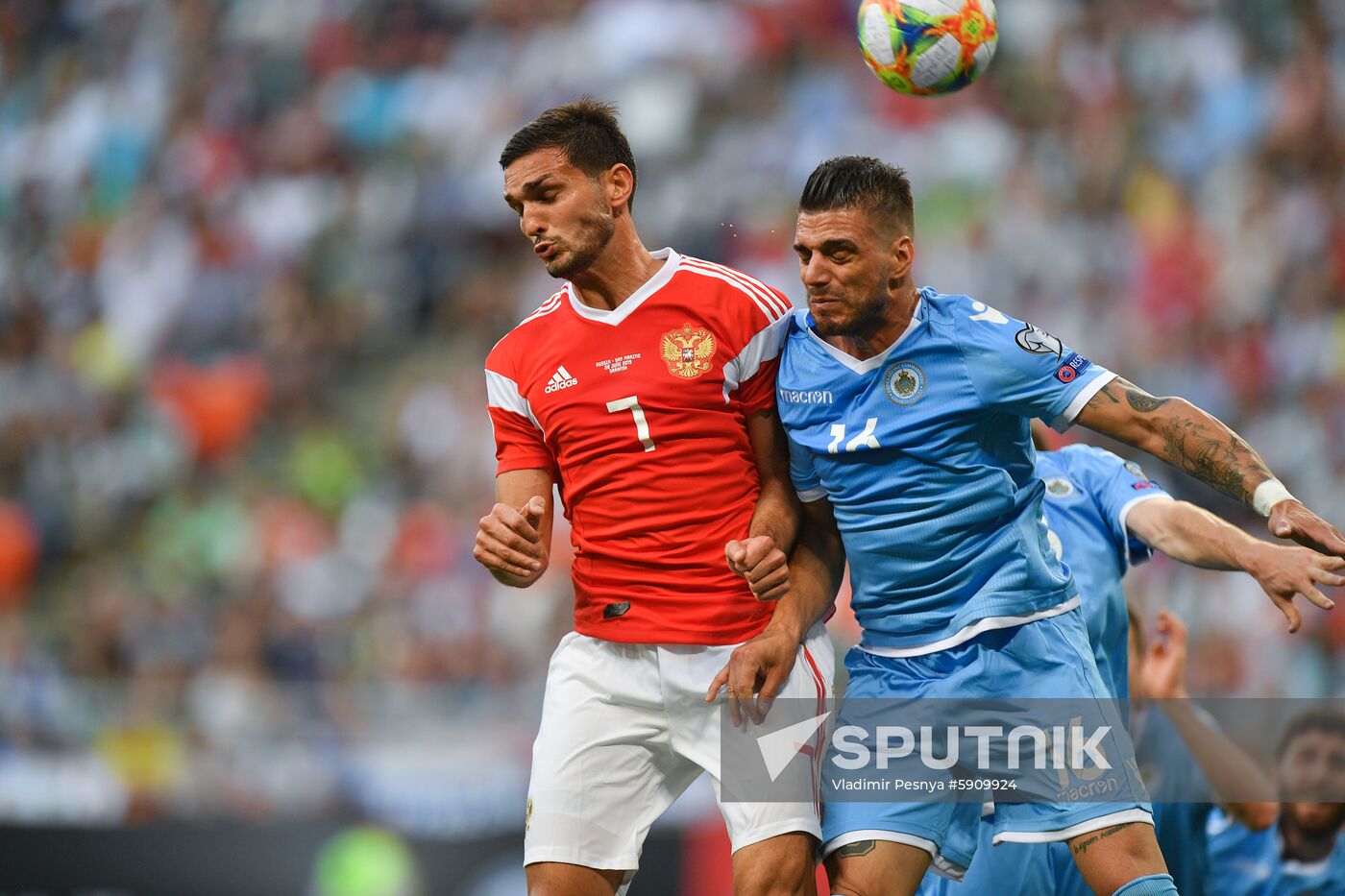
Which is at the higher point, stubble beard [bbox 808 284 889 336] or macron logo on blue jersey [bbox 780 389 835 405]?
stubble beard [bbox 808 284 889 336]

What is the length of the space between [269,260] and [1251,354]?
7305 millimetres

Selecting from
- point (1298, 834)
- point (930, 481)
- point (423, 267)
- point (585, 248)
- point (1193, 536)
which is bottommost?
point (1298, 834)

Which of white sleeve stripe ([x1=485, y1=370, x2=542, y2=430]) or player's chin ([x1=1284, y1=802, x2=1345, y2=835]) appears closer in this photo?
white sleeve stripe ([x1=485, y1=370, x2=542, y2=430])

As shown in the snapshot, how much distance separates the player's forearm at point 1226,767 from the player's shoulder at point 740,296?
84.0 inches

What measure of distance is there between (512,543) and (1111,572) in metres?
1.98

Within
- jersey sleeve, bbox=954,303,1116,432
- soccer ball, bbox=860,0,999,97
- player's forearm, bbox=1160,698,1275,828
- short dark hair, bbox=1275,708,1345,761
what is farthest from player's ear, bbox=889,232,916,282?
short dark hair, bbox=1275,708,1345,761

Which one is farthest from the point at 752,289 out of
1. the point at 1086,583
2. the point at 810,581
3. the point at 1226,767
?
the point at 1226,767

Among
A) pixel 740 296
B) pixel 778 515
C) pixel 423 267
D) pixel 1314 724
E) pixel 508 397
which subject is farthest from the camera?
pixel 423 267

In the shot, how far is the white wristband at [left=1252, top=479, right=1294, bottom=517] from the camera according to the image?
369 cm

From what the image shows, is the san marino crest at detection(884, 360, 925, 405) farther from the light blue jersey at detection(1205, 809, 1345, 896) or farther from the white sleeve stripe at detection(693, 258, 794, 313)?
the light blue jersey at detection(1205, 809, 1345, 896)

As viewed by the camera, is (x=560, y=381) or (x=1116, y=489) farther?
(x=1116, y=489)

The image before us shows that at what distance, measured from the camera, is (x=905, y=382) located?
4.16m

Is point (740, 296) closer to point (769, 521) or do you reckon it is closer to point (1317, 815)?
point (769, 521)

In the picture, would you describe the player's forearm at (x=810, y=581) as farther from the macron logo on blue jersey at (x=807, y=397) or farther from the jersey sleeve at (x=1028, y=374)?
the jersey sleeve at (x=1028, y=374)
